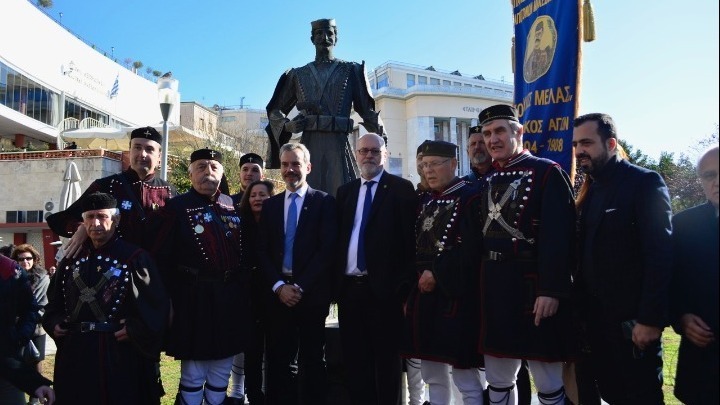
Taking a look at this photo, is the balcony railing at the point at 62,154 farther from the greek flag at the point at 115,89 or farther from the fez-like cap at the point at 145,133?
the fez-like cap at the point at 145,133

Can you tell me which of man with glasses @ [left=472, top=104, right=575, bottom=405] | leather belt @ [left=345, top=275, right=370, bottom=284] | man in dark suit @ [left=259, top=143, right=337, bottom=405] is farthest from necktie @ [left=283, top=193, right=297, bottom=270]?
man with glasses @ [left=472, top=104, right=575, bottom=405]

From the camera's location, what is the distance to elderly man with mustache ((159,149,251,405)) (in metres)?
3.82

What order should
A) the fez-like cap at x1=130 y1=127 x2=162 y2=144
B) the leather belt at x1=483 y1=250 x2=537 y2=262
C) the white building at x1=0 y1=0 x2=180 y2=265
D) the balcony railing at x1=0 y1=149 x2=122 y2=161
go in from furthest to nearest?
the white building at x1=0 y1=0 x2=180 y2=265 → the balcony railing at x1=0 y1=149 x2=122 y2=161 → the fez-like cap at x1=130 y1=127 x2=162 y2=144 → the leather belt at x1=483 y1=250 x2=537 y2=262

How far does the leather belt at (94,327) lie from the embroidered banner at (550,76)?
3.85m

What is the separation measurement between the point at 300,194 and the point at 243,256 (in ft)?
2.13

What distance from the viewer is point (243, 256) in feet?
13.8

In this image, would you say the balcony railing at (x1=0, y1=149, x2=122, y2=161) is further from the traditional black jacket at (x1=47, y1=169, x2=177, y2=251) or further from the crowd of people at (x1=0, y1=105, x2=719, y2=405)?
the crowd of people at (x1=0, y1=105, x2=719, y2=405)

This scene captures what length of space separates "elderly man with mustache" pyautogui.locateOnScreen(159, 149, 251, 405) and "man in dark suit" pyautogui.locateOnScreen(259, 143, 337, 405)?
24cm

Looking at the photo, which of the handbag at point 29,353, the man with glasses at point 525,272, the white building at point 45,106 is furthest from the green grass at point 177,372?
the white building at point 45,106

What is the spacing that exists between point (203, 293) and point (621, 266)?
8.92ft

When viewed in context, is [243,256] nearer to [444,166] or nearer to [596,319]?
[444,166]

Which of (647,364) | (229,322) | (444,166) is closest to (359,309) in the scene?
(229,322)

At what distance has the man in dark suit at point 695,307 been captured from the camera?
2555mm

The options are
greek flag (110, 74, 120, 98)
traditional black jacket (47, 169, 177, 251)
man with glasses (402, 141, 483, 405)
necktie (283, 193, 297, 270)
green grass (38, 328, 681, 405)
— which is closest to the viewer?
man with glasses (402, 141, 483, 405)
